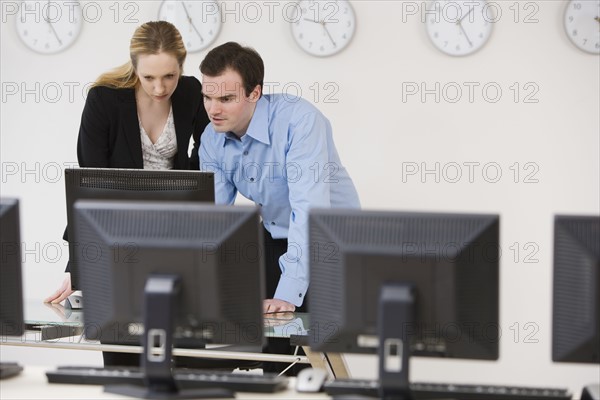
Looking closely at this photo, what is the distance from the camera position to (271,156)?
3.82 m

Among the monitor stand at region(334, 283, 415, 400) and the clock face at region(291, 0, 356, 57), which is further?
the clock face at region(291, 0, 356, 57)

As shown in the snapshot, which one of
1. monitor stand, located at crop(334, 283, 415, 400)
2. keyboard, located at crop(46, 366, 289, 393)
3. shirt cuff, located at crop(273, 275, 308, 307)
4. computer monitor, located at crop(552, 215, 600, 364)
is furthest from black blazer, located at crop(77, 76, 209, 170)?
computer monitor, located at crop(552, 215, 600, 364)

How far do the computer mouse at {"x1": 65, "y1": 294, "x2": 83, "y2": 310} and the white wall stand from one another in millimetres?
2367

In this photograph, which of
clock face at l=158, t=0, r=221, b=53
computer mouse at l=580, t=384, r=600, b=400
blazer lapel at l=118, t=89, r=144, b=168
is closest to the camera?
computer mouse at l=580, t=384, r=600, b=400

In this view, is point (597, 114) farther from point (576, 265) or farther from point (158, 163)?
point (576, 265)

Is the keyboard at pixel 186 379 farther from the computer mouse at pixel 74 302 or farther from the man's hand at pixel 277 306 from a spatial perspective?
the computer mouse at pixel 74 302

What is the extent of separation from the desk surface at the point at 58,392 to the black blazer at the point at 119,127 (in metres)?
1.59

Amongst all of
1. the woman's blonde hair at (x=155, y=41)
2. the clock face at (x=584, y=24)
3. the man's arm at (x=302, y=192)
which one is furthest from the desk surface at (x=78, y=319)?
the clock face at (x=584, y=24)

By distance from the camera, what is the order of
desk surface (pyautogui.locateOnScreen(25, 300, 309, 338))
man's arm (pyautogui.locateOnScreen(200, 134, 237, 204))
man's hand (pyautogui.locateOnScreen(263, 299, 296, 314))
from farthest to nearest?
man's arm (pyautogui.locateOnScreen(200, 134, 237, 204))
man's hand (pyautogui.locateOnScreen(263, 299, 296, 314))
desk surface (pyautogui.locateOnScreen(25, 300, 309, 338))

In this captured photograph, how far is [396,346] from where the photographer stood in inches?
91.1

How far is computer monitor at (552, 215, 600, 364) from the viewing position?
220 cm

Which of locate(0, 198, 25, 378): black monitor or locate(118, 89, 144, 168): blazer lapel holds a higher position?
locate(118, 89, 144, 168): blazer lapel

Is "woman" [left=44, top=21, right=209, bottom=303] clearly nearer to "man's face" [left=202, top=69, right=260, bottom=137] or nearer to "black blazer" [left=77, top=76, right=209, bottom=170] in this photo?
"black blazer" [left=77, top=76, right=209, bottom=170]

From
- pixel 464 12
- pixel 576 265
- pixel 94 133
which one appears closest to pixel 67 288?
pixel 94 133
